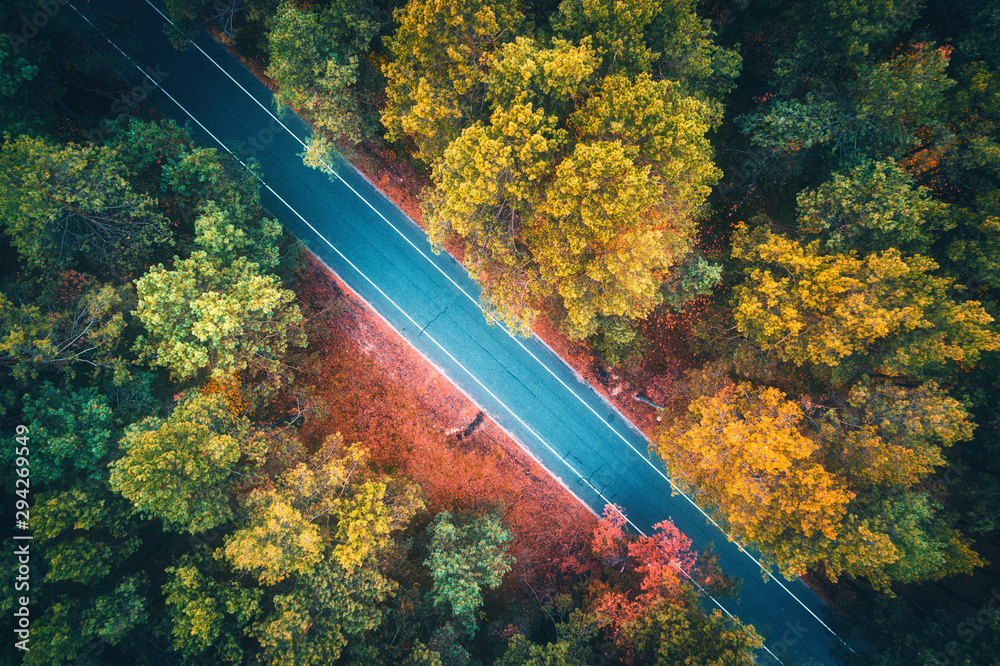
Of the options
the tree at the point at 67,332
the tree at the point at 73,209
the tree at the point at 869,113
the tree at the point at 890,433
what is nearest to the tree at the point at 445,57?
the tree at the point at 73,209

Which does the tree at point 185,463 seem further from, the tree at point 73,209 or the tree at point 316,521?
the tree at point 73,209

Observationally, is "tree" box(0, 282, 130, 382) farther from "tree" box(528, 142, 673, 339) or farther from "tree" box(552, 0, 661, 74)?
"tree" box(552, 0, 661, 74)

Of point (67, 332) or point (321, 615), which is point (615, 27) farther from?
point (321, 615)

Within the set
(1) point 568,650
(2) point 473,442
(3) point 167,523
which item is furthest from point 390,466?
(1) point 568,650

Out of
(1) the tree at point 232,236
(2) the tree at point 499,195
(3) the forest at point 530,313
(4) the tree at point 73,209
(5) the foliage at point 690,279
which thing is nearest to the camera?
(2) the tree at point 499,195

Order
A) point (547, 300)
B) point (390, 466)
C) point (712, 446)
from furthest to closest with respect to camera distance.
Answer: point (390, 466) → point (547, 300) → point (712, 446)

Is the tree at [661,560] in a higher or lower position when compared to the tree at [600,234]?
lower

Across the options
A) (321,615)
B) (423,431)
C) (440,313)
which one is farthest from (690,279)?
→ (321,615)

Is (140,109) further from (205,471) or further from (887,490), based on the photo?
(887,490)

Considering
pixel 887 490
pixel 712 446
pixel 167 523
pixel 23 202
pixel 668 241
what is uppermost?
pixel 668 241
